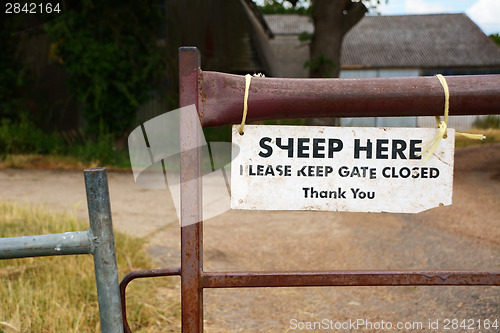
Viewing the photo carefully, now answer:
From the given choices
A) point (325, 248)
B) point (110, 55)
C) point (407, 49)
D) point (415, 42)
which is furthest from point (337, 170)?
point (415, 42)

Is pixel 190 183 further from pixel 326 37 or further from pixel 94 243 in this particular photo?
pixel 326 37

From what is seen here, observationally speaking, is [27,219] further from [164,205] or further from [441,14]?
[441,14]

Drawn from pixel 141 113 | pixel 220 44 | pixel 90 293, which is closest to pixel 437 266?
pixel 90 293

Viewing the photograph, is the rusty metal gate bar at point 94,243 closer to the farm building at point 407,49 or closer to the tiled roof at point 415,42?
the farm building at point 407,49

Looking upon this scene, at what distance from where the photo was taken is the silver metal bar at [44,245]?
52.8 inches

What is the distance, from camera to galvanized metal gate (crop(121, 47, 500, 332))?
4.27ft

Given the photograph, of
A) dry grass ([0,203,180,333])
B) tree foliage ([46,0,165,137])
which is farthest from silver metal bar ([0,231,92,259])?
tree foliage ([46,0,165,137])

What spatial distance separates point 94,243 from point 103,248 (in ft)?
0.09

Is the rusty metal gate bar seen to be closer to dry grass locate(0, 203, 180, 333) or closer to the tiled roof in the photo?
dry grass locate(0, 203, 180, 333)

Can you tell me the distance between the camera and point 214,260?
159 inches

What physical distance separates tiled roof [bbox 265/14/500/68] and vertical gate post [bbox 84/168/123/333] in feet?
64.8

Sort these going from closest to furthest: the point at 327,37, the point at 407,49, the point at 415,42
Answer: the point at 327,37
the point at 407,49
the point at 415,42

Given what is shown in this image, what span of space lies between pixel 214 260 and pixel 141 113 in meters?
7.41

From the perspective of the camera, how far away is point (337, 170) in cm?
138
